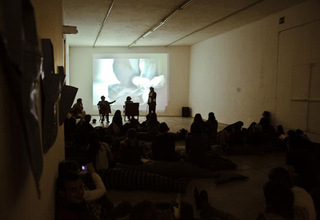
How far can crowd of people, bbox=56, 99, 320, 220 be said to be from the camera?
188cm

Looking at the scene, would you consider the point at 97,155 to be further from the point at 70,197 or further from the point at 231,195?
the point at 231,195

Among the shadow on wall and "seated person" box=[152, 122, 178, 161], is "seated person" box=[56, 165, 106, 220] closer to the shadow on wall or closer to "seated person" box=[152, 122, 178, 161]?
the shadow on wall

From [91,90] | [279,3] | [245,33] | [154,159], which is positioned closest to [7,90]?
[154,159]

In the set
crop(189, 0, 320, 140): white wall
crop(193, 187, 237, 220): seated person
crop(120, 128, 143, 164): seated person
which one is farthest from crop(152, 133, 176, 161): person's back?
crop(189, 0, 320, 140): white wall

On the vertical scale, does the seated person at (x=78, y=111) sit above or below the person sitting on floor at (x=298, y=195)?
above

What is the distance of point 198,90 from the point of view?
12.6 m

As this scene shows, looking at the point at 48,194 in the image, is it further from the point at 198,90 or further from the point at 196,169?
the point at 198,90

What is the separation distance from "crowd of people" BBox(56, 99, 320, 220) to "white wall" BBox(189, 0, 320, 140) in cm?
211

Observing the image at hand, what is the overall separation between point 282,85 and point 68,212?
686 cm

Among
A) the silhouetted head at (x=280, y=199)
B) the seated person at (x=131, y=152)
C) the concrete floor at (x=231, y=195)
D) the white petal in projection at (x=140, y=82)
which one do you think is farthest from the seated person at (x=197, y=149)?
the white petal in projection at (x=140, y=82)

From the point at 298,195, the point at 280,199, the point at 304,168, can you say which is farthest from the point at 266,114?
the point at 280,199

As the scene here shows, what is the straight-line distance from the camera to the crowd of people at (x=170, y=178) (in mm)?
1881

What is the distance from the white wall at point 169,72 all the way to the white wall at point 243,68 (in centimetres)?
113

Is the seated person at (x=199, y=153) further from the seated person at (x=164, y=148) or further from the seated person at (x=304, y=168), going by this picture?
the seated person at (x=304, y=168)
